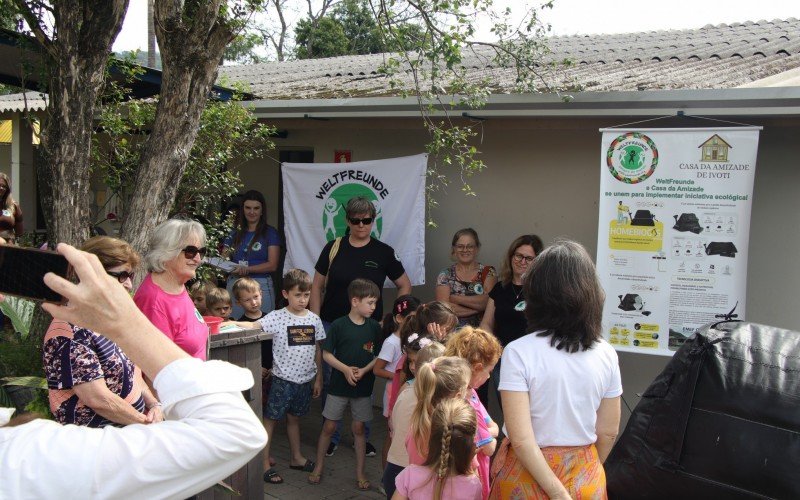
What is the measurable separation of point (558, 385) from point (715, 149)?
3100 millimetres

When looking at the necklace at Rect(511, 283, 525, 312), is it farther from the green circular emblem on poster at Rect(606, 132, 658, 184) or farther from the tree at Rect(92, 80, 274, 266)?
the tree at Rect(92, 80, 274, 266)

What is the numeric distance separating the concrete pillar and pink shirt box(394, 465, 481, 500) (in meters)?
10.6

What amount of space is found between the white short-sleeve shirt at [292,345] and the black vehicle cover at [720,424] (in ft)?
10.8

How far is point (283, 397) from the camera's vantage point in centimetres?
600

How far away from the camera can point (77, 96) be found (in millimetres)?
5203

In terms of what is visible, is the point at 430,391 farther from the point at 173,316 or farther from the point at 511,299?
the point at 511,299

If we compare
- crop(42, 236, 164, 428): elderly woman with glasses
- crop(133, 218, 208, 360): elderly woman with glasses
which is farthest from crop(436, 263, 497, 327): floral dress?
crop(42, 236, 164, 428): elderly woman with glasses

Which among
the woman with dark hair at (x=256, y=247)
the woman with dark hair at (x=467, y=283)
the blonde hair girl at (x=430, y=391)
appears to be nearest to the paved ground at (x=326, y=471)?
the woman with dark hair at (x=256, y=247)

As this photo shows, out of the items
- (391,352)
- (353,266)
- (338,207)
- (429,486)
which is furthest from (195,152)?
(429,486)

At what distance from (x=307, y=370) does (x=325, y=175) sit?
7.92ft

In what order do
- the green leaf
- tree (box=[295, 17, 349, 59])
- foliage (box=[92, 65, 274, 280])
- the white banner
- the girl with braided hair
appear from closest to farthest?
the girl with braided hair, the green leaf, the white banner, foliage (box=[92, 65, 274, 280]), tree (box=[295, 17, 349, 59])

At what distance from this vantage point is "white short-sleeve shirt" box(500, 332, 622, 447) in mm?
3059

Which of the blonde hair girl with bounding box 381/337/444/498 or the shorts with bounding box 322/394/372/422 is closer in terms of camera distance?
the blonde hair girl with bounding box 381/337/444/498

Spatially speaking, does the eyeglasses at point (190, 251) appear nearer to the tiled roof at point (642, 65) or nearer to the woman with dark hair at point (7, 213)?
the tiled roof at point (642, 65)
